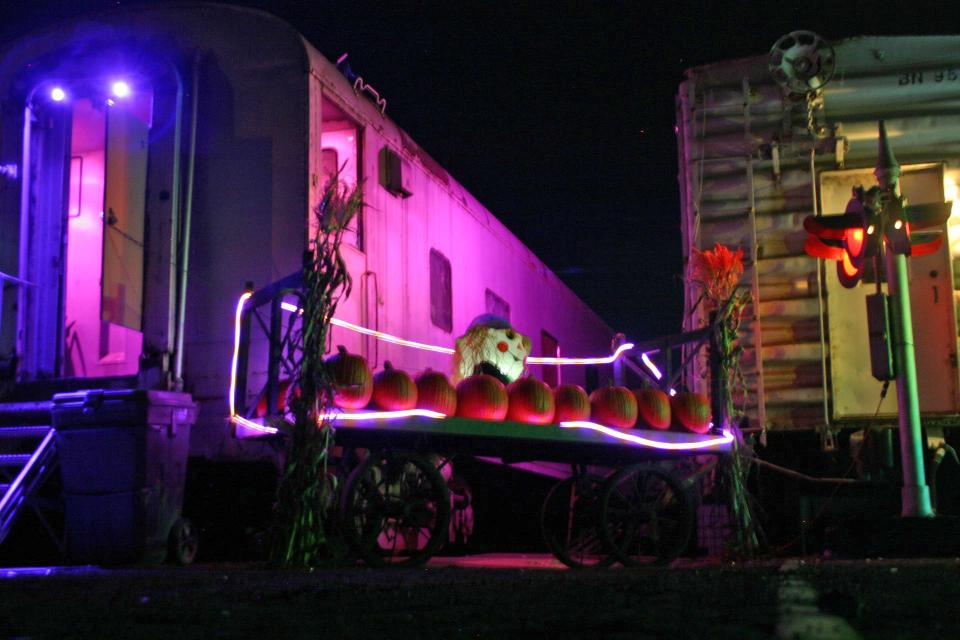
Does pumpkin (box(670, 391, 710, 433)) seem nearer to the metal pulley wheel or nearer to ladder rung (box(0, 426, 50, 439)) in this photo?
the metal pulley wheel

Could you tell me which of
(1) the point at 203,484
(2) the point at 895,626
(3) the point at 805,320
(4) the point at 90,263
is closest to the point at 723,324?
(3) the point at 805,320

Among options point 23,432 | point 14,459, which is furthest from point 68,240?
point 14,459

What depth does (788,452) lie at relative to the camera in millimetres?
9016

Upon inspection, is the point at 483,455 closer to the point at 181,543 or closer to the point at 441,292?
the point at 181,543

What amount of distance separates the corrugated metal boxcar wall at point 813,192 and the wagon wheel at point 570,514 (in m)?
1.94

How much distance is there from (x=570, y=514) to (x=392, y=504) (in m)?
1.47

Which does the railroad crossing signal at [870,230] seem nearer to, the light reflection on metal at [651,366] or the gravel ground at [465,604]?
the light reflection on metal at [651,366]

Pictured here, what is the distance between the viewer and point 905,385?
754cm

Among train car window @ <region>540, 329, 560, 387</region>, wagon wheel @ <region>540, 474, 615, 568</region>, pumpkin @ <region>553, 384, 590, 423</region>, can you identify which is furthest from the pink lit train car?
train car window @ <region>540, 329, 560, 387</region>

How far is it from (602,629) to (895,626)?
843mm

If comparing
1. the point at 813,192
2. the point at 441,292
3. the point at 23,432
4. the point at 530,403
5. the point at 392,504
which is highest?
the point at 813,192

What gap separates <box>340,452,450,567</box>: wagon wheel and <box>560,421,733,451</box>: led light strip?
966mm

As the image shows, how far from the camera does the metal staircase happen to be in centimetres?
730

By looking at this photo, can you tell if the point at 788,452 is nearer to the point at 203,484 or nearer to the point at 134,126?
the point at 203,484
